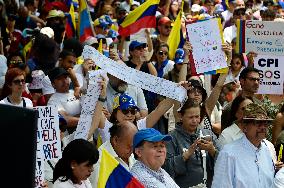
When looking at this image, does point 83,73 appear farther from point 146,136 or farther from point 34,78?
point 146,136

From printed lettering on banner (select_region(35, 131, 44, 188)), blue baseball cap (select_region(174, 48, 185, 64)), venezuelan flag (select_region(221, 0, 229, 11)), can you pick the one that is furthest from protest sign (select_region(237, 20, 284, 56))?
venezuelan flag (select_region(221, 0, 229, 11))

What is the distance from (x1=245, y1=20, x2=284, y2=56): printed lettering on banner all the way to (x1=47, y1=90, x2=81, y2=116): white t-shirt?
9.33 ft

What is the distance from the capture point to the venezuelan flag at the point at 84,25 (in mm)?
13172

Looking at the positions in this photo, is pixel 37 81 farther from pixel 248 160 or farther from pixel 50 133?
pixel 248 160

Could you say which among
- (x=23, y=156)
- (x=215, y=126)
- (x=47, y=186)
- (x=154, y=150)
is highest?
(x=23, y=156)

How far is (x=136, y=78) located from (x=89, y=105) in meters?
0.71

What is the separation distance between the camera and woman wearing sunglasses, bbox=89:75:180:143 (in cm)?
768

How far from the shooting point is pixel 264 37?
10727 mm

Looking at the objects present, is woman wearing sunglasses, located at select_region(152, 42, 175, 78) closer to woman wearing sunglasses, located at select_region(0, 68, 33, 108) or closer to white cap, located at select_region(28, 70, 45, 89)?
white cap, located at select_region(28, 70, 45, 89)

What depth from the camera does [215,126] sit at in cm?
941

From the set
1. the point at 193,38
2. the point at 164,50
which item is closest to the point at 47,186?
the point at 193,38

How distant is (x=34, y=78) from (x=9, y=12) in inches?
307

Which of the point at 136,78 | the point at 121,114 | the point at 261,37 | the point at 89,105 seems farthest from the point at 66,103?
the point at 261,37

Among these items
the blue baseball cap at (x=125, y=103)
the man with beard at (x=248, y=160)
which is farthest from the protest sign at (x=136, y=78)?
the man with beard at (x=248, y=160)
